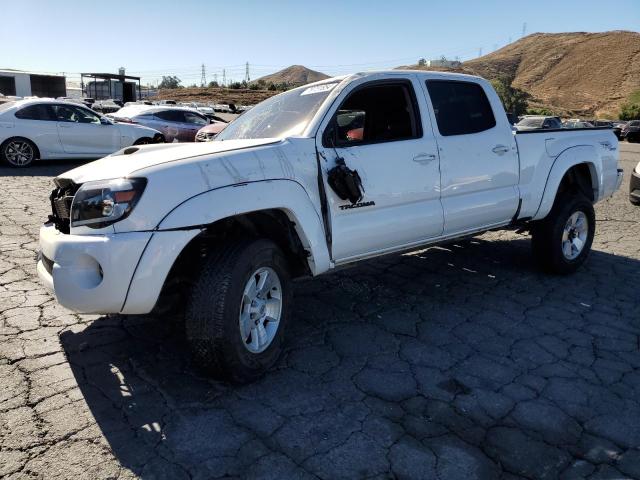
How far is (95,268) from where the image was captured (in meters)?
3.02

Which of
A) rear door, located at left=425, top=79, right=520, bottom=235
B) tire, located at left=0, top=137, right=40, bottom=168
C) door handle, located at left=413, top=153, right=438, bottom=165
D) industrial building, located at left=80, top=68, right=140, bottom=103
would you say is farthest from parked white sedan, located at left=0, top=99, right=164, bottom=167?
industrial building, located at left=80, top=68, right=140, bottom=103

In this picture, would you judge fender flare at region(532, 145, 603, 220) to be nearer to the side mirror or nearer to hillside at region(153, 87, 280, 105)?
the side mirror

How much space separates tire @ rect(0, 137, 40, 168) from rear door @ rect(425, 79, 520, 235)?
35.1 feet

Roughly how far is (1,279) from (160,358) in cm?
227

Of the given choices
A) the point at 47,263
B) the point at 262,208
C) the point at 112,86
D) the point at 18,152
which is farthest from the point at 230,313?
the point at 112,86

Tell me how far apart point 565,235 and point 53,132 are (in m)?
11.2

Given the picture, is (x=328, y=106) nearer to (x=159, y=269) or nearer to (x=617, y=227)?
(x=159, y=269)

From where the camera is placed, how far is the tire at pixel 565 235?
18.1ft

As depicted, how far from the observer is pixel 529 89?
10619 centimetres

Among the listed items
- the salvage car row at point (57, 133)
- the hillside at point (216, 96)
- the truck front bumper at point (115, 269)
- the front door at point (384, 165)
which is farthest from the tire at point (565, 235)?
the hillside at point (216, 96)

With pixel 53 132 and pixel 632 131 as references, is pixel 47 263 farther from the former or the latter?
pixel 632 131

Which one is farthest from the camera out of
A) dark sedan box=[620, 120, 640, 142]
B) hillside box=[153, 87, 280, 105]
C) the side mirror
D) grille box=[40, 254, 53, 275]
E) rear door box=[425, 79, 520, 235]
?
hillside box=[153, 87, 280, 105]

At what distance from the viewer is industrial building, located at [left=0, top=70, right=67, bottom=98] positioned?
5081cm

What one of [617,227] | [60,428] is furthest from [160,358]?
[617,227]
